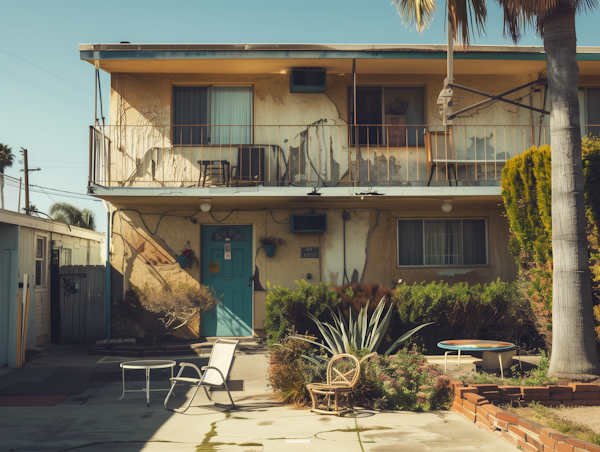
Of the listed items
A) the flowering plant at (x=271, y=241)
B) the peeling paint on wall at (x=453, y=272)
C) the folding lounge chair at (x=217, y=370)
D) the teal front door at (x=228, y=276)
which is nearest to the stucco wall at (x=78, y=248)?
the teal front door at (x=228, y=276)

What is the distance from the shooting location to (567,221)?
20.9ft

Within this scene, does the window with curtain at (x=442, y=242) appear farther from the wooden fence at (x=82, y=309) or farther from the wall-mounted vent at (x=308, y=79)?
the wooden fence at (x=82, y=309)

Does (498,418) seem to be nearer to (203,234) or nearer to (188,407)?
(188,407)

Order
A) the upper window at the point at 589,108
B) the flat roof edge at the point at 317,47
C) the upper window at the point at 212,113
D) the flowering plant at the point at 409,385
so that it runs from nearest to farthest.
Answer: the flowering plant at the point at 409,385 → the flat roof edge at the point at 317,47 → the upper window at the point at 212,113 → the upper window at the point at 589,108

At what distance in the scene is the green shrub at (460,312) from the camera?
8.88 m

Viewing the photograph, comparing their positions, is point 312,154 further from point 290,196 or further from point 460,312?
point 460,312

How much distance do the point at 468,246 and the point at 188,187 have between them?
19.1 feet

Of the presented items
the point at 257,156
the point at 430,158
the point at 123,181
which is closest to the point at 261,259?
the point at 257,156

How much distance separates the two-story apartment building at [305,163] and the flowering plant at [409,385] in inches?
163

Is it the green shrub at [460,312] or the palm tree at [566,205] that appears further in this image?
the green shrub at [460,312]

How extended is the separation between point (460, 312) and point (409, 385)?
9.80 feet

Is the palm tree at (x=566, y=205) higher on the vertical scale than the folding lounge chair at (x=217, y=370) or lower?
higher

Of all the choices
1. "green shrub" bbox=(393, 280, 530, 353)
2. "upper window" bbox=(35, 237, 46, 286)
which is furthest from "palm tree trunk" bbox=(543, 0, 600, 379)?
"upper window" bbox=(35, 237, 46, 286)

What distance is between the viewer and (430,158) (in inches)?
419
